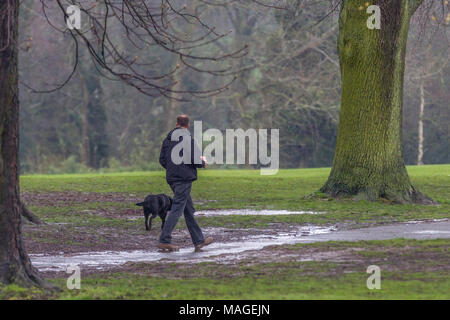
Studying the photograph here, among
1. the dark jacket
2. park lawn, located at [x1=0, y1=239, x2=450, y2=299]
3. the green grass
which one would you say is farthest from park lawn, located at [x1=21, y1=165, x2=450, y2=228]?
park lawn, located at [x1=0, y1=239, x2=450, y2=299]

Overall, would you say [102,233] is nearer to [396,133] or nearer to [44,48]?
[396,133]

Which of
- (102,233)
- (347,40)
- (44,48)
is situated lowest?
(102,233)

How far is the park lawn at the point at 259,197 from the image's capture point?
18.5 meters

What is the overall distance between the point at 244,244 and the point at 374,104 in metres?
8.02

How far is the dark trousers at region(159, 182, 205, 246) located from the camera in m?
13.7

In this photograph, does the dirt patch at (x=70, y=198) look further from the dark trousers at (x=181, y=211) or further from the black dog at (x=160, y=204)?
the dark trousers at (x=181, y=211)

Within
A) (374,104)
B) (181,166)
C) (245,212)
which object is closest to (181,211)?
(181,166)

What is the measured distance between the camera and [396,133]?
852 inches

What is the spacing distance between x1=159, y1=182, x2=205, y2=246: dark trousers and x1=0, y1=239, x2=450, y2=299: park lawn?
159 centimetres

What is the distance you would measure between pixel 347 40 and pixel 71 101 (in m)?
39.1

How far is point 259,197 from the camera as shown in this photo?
24703 millimetres

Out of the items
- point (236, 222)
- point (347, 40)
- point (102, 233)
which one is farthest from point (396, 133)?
point (102, 233)

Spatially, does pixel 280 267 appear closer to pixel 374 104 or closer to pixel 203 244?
pixel 203 244
